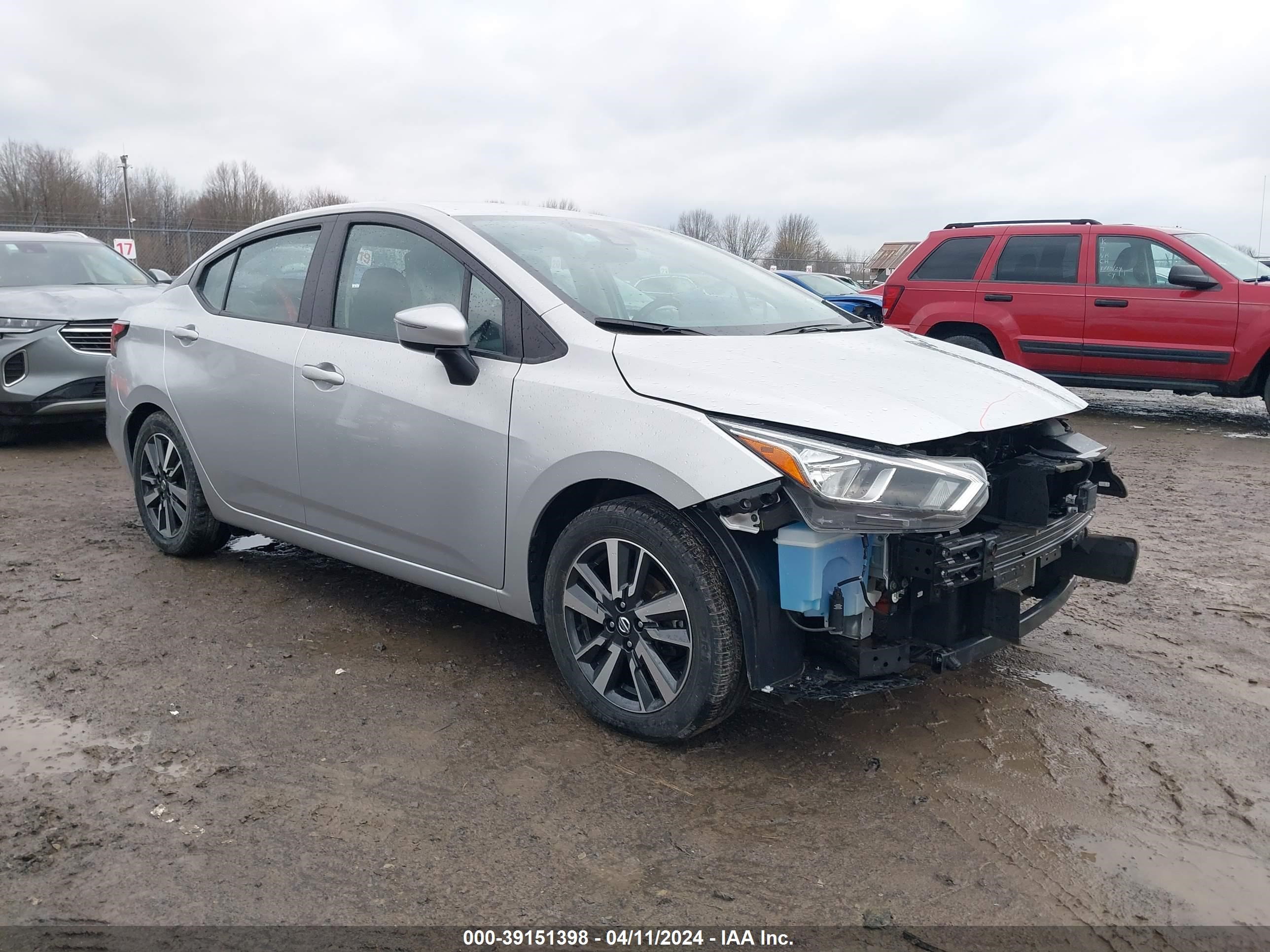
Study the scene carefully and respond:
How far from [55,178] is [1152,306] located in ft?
207

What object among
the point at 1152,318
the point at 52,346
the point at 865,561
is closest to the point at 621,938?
the point at 865,561

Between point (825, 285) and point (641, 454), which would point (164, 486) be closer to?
point (641, 454)

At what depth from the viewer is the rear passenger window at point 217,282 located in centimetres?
477

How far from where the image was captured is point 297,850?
2646 millimetres

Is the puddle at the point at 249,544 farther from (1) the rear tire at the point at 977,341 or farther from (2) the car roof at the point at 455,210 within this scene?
(1) the rear tire at the point at 977,341

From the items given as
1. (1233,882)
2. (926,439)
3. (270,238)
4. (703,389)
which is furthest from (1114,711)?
(270,238)

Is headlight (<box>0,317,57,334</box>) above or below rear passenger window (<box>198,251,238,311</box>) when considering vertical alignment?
below

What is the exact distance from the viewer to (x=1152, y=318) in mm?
9484

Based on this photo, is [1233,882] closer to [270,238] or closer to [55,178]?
[270,238]

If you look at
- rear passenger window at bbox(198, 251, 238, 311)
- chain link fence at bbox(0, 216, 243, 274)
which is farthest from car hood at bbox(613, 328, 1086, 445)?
chain link fence at bbox(0, 216, 243, 274)

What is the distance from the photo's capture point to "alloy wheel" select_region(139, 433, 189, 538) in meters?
4.98

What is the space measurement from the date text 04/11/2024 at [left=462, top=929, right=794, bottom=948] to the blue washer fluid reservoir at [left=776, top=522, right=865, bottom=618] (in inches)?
32.7

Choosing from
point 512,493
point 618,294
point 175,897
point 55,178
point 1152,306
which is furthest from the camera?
point 55,178

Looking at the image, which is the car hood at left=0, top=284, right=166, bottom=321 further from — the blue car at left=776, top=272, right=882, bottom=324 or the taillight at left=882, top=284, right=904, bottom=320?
the blue car at left=776, top=272, right=882, bottom=324
